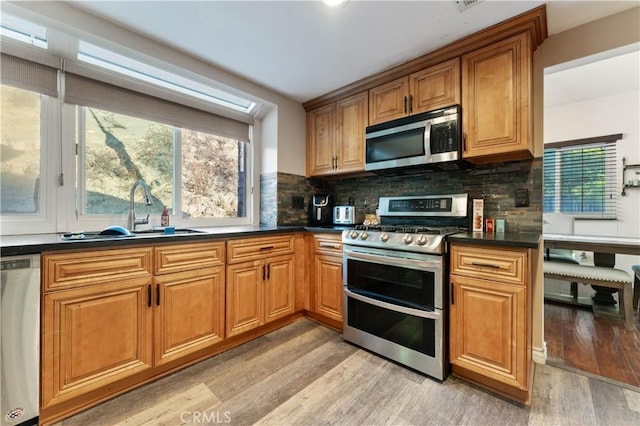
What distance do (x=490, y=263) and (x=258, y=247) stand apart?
1.62 metres

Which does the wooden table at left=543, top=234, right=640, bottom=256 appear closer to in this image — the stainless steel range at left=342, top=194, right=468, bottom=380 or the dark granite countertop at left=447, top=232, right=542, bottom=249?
the stainless steel range at left=342, top=194, right=468, bottom=380

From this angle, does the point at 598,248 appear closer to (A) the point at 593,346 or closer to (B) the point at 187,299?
(A) the point at 593,346

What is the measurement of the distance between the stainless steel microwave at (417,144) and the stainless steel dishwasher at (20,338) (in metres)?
2.26

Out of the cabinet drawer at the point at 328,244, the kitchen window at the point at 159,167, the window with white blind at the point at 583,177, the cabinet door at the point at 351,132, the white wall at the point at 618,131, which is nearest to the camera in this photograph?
the kitchen window at the point at 159,167

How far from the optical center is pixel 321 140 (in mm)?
2873

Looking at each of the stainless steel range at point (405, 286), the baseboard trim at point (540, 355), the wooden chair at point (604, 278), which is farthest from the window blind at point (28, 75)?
the wooden chair at point (604, 278)

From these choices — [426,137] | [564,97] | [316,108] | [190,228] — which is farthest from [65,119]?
[564,97]

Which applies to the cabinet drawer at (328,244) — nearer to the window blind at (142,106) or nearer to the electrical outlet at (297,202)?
the electrical outlet at (297,202)

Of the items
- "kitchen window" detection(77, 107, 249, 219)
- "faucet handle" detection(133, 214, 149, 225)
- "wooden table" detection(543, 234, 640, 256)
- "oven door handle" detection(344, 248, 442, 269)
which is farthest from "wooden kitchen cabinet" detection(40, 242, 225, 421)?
"wooden table" detection(543, 234, 640, 256)

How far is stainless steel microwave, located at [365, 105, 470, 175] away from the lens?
1.91m

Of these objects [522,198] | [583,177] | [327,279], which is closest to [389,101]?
[522,198]

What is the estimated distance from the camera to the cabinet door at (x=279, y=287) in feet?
7.39

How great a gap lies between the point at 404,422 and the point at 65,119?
108 inches

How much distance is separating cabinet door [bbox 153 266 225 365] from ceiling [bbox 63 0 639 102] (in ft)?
5.31
